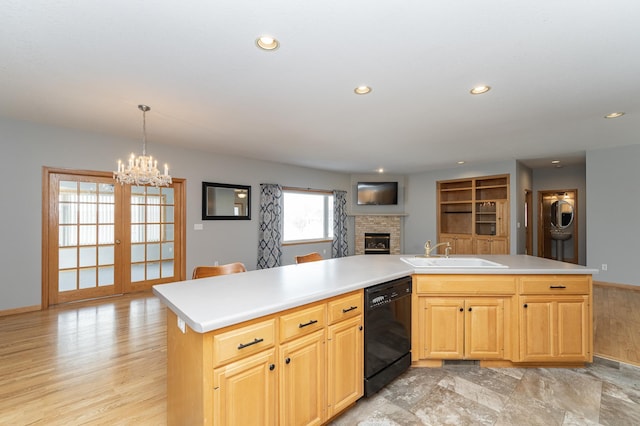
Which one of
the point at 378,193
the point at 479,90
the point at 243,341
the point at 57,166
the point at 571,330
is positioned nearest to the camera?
the point at 243,341

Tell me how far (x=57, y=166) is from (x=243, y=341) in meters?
4.44

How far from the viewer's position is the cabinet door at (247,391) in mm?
1314

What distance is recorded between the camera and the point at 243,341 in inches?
54.8

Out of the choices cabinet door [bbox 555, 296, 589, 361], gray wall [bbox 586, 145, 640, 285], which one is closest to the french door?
cabinet door [bbox 555, 296, 589, 361]

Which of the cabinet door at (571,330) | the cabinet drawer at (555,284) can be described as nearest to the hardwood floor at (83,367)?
the cabinet drawer at (555,284)

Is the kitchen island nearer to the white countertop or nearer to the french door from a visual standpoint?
the white countertop

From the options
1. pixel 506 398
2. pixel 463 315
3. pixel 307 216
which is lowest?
pixel 506 398

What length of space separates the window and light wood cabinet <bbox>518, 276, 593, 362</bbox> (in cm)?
501

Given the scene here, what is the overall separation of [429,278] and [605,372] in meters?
1.68

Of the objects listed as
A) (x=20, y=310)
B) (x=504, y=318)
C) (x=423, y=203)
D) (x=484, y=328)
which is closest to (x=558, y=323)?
(x=504, y=318)

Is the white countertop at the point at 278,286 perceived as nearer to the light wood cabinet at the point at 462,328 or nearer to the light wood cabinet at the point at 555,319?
the light wood cabinet at the point at 555,319

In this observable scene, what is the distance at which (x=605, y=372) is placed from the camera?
96.2 inches

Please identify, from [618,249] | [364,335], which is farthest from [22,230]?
[618,249]

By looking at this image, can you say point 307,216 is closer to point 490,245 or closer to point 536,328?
point 490,245
